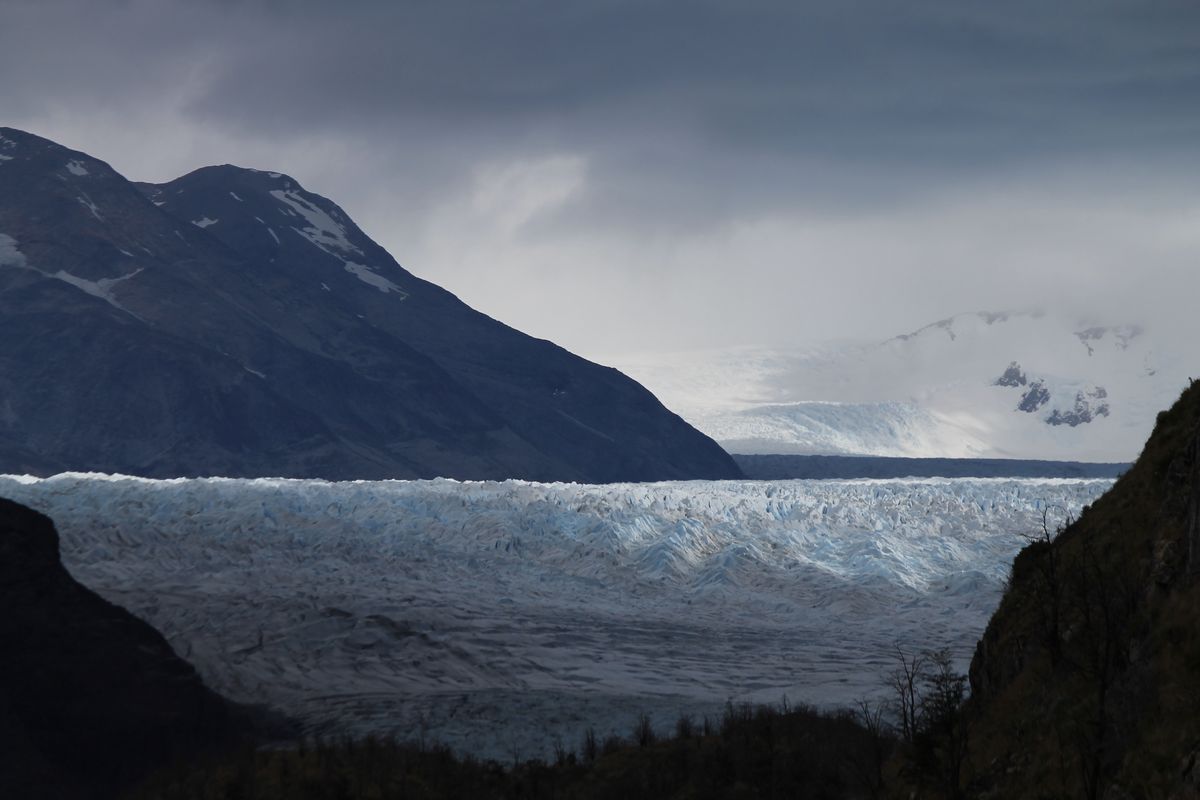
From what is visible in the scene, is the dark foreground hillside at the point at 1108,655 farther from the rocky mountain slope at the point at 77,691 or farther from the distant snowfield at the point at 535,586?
the rocky mountain slope at the point at 77,691

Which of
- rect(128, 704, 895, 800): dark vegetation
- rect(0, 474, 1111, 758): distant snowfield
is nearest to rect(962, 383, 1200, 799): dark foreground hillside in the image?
rect(128, 704, 895, 800): dark vegetation

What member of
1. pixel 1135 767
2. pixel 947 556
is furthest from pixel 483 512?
pixel 1135 767

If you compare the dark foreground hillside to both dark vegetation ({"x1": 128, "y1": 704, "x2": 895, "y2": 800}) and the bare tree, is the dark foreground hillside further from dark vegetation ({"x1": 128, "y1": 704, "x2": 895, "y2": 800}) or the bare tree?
dark vegetation ({"x1": 128, "y1": 704, "x2": 895, "y2": 800})

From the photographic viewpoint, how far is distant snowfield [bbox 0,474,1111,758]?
86312 millimetres

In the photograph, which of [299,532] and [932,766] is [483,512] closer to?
[299,532]

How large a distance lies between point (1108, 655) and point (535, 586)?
3364 inches

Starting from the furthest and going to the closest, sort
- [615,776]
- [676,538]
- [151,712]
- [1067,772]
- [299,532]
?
1. [676,538]
2. [299,532]
3. [151,712]
4. [615,776]
5. [1067,772]

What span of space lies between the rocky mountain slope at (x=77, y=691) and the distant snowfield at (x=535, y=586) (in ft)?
17.7

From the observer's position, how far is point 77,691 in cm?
7619

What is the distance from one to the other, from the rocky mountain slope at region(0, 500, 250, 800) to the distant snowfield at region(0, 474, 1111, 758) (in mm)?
5382

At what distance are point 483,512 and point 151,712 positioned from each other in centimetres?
3761

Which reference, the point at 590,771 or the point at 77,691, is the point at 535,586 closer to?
the point at 77,691

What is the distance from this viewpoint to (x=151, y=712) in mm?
76812

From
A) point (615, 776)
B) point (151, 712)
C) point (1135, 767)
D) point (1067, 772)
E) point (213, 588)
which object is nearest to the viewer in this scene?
point (1135, 767)
